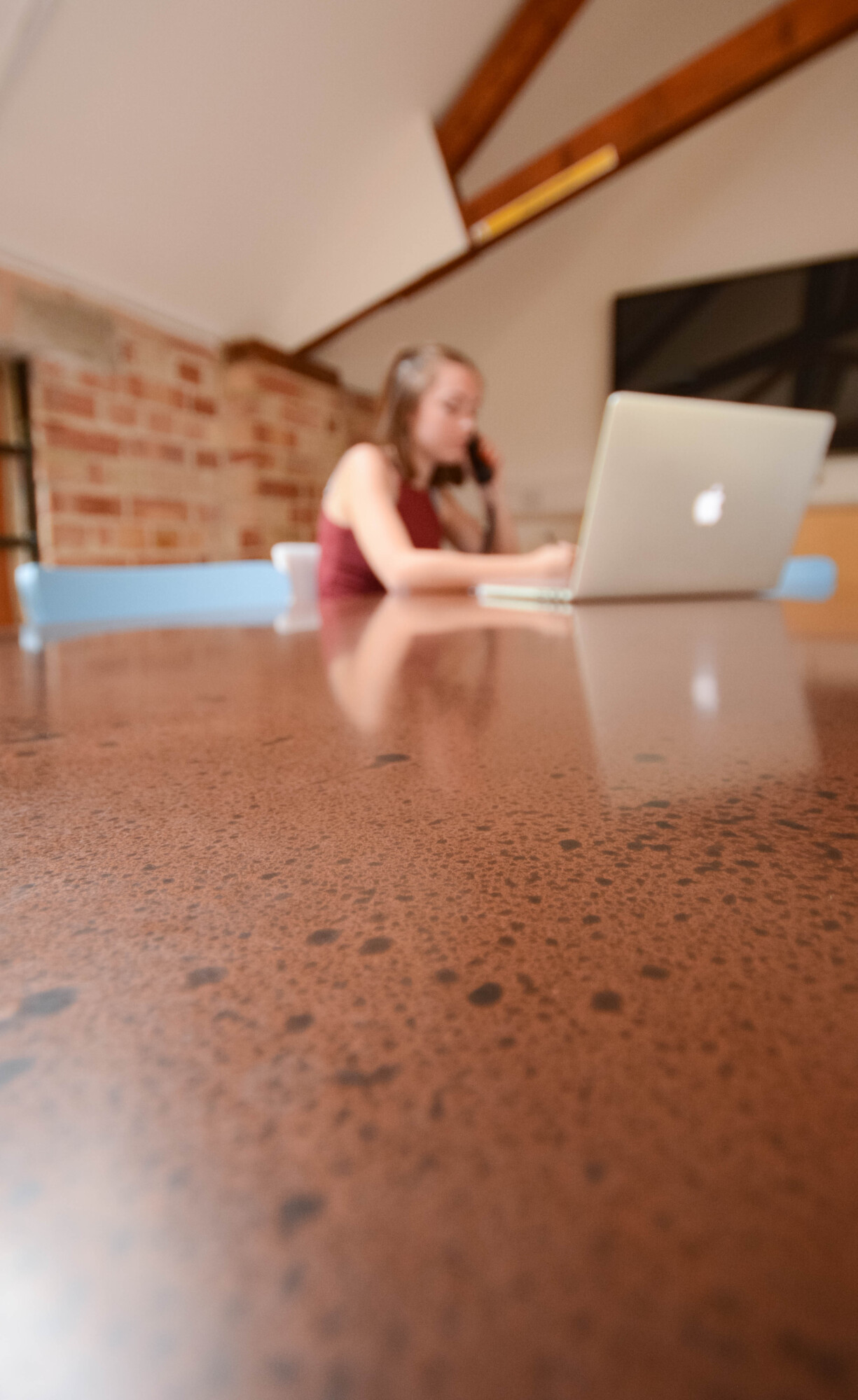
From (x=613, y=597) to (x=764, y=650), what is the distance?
0.58 m

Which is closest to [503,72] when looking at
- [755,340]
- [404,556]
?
[755,340]

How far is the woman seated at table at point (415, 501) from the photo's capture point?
1.24 m

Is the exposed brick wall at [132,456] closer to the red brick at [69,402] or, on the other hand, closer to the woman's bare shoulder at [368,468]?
the red brick at [69,402]

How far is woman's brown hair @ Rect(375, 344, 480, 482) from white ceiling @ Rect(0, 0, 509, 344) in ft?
2.69

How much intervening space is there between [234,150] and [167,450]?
97 cm

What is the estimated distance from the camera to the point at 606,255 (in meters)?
3.37

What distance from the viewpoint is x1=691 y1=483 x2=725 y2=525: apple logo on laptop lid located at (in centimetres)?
96

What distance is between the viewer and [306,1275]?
0.19 ft

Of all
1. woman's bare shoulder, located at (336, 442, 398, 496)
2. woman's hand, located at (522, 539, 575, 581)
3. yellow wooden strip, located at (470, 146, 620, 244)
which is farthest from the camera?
yellow wooden strip, located at (470, 146, 620, 244)

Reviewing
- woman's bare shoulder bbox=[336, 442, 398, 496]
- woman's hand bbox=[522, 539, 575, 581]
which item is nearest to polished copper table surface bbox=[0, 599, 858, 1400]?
woman's hand bbox=[522, 539, 575, 581]

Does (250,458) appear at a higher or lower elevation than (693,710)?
higher

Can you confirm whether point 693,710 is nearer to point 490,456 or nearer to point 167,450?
point 490,456

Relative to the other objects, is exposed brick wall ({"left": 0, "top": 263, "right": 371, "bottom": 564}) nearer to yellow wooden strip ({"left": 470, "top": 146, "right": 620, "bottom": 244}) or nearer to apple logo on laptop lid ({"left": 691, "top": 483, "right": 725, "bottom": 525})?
yellow wooden strip ({"left": 470, "top": 146, "right": 620, "bottom": 244})

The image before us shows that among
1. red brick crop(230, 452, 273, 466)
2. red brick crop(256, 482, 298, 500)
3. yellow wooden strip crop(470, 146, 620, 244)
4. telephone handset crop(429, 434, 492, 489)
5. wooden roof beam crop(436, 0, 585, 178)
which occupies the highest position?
wooden roof beam crop(436, 0, 585, 178)
